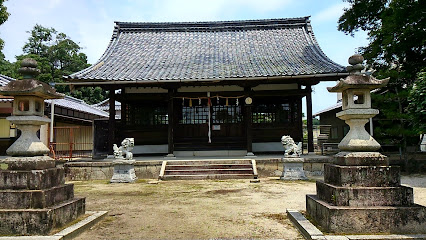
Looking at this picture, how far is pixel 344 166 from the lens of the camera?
15.4 feet

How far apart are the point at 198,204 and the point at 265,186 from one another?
3.38 meters

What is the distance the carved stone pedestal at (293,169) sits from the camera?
10977mm

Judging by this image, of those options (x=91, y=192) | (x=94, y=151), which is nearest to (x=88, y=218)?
(x=91, y=192)

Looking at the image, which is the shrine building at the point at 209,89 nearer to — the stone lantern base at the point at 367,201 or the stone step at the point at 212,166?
the stone step at the point at 212,166

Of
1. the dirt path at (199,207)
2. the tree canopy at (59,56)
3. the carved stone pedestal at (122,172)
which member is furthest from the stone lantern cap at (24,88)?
the tree canopy at (59,56)

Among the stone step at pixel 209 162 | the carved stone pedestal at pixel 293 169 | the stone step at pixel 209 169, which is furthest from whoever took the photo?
the stone step at pixel 209 162

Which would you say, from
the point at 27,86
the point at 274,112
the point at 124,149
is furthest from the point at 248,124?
the point at 27,86

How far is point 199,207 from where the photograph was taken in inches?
259

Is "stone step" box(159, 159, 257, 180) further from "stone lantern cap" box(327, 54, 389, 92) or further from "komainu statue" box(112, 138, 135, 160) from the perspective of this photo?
"stone lantern cap" box(327, 54, 389, 92)

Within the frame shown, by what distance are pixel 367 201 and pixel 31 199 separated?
16.9ft

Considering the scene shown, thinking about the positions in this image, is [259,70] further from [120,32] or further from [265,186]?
[120,32]

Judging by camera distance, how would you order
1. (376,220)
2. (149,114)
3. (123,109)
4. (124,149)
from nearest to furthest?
(376,220) → (124,149) → (123,109) → (149,114)

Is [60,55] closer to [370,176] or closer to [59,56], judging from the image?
[59,56]

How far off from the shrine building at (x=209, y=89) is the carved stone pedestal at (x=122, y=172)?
285cm
